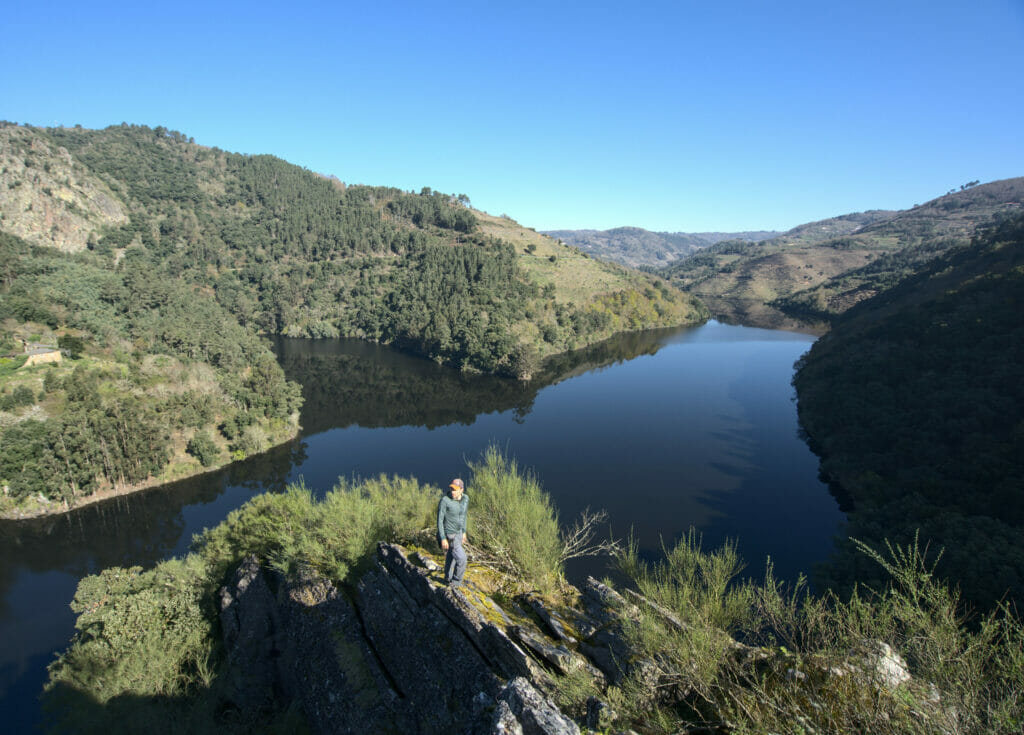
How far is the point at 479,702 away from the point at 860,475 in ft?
112

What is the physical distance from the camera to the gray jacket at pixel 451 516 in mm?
8594

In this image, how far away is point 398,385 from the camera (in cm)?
6053

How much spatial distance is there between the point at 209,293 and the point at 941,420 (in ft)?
366

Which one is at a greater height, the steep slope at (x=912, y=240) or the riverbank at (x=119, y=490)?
the steep slope at (x=912, y=240)

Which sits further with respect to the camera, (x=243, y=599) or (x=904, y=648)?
(x=243, y=599)

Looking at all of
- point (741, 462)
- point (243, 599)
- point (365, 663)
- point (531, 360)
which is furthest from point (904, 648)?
point (531, 360)

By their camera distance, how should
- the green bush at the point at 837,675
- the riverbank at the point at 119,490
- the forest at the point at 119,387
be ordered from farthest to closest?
the forest at the point at 119,387 < the riverbank at the point at 119,490 < the green bush at the point at 837,675

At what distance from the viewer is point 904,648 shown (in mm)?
4988

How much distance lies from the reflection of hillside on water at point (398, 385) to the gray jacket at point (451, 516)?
3821 cm

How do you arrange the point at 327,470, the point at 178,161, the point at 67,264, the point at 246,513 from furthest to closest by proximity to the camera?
1. the point at 178,161
2. the point at 67,264
3. the point at 327,470
4. the point at 246,513

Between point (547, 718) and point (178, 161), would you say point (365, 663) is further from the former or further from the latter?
point (178, 161)

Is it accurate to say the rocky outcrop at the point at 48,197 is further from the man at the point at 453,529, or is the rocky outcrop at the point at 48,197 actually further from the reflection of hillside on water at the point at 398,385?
the man at the point at 453,529

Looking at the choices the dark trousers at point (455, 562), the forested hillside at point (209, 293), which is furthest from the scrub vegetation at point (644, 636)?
the forested hillside at point (209, 293)

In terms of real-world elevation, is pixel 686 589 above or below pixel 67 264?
below
